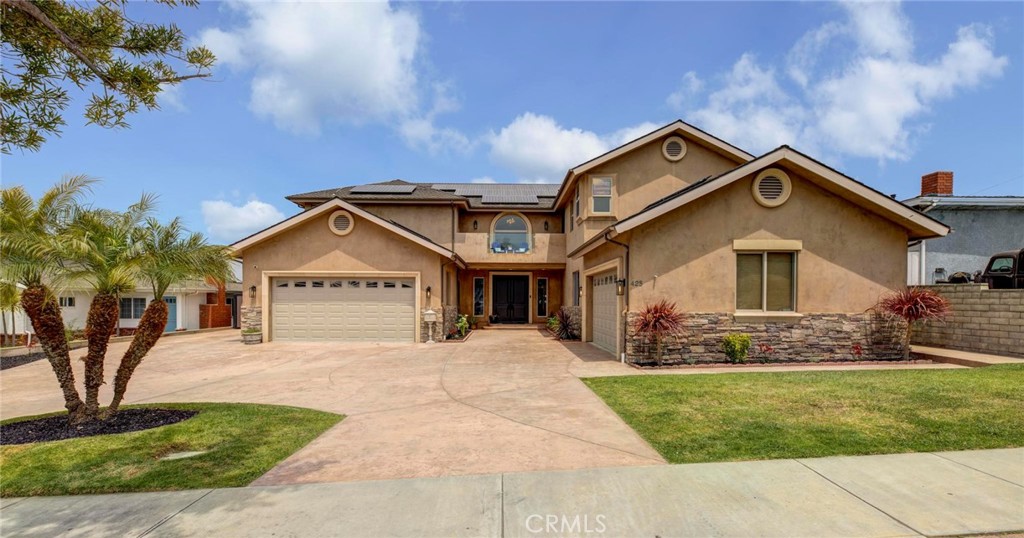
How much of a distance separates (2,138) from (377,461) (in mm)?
4433

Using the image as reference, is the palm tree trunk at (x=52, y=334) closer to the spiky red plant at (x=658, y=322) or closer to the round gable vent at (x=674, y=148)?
the spiky red plant at (x=658, y=322)

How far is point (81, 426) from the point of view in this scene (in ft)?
20.1

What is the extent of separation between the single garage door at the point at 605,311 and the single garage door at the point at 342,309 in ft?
20.3

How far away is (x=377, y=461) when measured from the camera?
4.81 metres

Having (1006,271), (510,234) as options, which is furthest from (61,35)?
(1006,271)

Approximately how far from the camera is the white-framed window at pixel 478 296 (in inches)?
867

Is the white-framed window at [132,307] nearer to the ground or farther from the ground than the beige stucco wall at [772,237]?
nearer to the ground

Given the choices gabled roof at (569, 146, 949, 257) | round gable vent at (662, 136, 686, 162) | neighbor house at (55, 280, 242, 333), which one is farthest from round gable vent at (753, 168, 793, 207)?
neighbor house at (55, 280, 242, 333)

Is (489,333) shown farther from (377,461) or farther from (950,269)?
(950,269)

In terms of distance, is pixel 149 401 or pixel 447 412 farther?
pixel 149 401

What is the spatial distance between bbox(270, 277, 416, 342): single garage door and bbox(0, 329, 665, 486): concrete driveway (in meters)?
0.88

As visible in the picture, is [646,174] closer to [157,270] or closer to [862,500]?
[862,500]

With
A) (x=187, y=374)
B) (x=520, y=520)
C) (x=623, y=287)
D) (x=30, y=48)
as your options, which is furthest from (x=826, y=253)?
(x=187, y=374)

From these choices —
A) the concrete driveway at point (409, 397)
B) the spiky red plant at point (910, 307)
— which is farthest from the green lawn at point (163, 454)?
the spiky red plant at point (910, 307)
